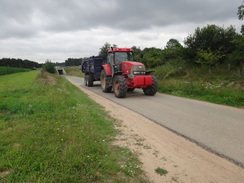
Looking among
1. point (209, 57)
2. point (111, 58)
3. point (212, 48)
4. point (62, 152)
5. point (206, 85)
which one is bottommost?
Result: point (62, 152)

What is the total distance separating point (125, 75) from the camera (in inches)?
431

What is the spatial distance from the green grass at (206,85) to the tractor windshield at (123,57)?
116 inches

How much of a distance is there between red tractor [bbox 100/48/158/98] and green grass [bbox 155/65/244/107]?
1945 mm

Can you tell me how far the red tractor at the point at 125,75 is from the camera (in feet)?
33.1

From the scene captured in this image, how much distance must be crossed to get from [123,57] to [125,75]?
61.1 inches

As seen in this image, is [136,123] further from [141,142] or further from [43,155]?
[43,155]

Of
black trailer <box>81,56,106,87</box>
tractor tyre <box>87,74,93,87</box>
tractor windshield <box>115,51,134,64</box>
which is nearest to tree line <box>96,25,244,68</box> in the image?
black trailer <box>81,56,106,87</box>

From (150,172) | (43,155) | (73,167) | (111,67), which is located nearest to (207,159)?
(150,172)

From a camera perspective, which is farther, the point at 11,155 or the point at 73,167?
the point at 11,155

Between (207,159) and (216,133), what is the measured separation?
1.44 metres

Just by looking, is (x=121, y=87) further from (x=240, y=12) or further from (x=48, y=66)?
(x=48, y=66)

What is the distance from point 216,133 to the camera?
4727 mm

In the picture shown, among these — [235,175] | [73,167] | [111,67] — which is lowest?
[235,175]

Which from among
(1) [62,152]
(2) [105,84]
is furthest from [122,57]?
(1) [62,152]
